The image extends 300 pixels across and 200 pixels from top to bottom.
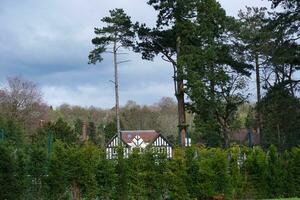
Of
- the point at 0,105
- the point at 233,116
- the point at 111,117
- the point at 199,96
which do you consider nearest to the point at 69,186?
the point at 199,96

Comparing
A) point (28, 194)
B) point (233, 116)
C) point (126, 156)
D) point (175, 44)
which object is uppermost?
point (175, 44)

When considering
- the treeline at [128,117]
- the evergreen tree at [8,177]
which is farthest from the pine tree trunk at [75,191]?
the treeline at [128,117]

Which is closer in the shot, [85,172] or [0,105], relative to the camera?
[85,172]

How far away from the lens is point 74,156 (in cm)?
1742

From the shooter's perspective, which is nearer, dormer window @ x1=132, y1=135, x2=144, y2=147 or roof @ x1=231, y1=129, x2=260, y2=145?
dormer window @ x1=132, y1=135, x2=144, y2=147

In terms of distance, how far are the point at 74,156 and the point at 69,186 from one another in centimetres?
99

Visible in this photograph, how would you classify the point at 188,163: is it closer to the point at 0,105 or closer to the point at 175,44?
the point at 175,44

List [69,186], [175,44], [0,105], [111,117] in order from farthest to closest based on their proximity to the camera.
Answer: [111,117], [0,105], [175,44], [69,186]

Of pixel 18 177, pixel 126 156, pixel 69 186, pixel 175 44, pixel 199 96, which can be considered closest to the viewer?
pixel 18 177

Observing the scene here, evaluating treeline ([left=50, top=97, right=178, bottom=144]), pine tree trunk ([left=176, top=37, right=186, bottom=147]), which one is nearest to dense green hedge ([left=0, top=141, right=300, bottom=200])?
pine tree trunk ([left=176, top=37, right=186, bottom=147])

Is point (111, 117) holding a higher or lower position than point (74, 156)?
higher

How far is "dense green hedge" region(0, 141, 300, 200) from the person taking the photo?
54.3ft

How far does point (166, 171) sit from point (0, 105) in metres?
46.9

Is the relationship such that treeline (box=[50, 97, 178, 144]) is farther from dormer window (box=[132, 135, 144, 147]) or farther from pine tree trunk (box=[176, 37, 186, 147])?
dormer window (box=[132, 135, 144, 147])
